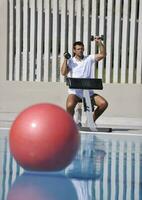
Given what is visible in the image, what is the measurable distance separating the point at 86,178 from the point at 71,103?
4.27 m

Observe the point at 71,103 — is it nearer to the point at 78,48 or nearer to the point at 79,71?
the point at 79,71

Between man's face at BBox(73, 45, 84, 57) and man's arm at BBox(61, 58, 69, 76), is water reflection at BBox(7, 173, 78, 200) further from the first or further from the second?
man's face at BBox(73, 45, 84, 57)

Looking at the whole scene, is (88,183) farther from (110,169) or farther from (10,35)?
(10,35)

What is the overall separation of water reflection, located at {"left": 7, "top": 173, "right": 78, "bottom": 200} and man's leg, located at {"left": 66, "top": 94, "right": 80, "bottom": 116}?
418 cm

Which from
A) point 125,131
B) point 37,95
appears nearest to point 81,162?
point 125,131

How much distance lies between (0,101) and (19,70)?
833 mm

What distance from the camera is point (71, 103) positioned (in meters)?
10.9

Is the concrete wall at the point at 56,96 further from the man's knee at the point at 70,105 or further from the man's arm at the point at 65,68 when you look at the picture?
the man's knee at the point at 70,105

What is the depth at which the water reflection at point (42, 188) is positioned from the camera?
571 cm

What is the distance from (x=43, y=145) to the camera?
638cm

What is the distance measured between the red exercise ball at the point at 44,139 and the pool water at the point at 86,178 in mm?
200

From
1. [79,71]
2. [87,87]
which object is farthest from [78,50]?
[87,87]

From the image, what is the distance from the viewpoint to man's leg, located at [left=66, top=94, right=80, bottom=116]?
1086cm

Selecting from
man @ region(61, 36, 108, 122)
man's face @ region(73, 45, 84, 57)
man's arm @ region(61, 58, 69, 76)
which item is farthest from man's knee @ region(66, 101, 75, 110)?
man's face @ region(73, 45, 84, 57)
